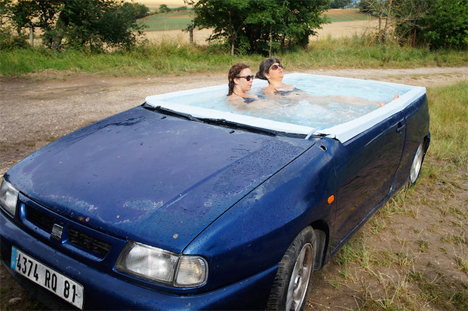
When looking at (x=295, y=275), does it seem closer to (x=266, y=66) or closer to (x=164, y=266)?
(x=164, y=266)

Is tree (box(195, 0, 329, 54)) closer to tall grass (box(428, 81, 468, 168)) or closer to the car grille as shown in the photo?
tall grass (box(428, 81, 468, 168))

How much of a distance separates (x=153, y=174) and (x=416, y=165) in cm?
307

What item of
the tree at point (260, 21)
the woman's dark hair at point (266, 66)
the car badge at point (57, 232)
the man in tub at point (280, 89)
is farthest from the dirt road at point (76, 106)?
the tree at point (260, 21)

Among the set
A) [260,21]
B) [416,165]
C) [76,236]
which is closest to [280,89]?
[416,165]

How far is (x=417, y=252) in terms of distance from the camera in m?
2.83

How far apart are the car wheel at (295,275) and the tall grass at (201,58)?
9.16 metres

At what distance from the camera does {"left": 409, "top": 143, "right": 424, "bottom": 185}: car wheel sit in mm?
3783

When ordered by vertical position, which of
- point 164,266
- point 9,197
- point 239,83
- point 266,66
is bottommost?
point 164,266

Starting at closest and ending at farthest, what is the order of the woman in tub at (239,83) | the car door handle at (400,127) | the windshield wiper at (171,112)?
the windshield wiper at (171,112) → the car door handle at (400,127) → the woman in tub at (239,83)

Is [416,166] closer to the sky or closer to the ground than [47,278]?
closer to the ground

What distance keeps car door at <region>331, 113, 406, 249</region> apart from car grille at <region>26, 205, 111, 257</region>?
4.39 ft

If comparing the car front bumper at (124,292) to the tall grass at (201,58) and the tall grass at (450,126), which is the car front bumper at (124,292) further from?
the tall grass at (201,58)

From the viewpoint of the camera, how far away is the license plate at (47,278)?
1585 mm

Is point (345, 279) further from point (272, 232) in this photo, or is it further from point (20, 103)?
point (20, 103)
